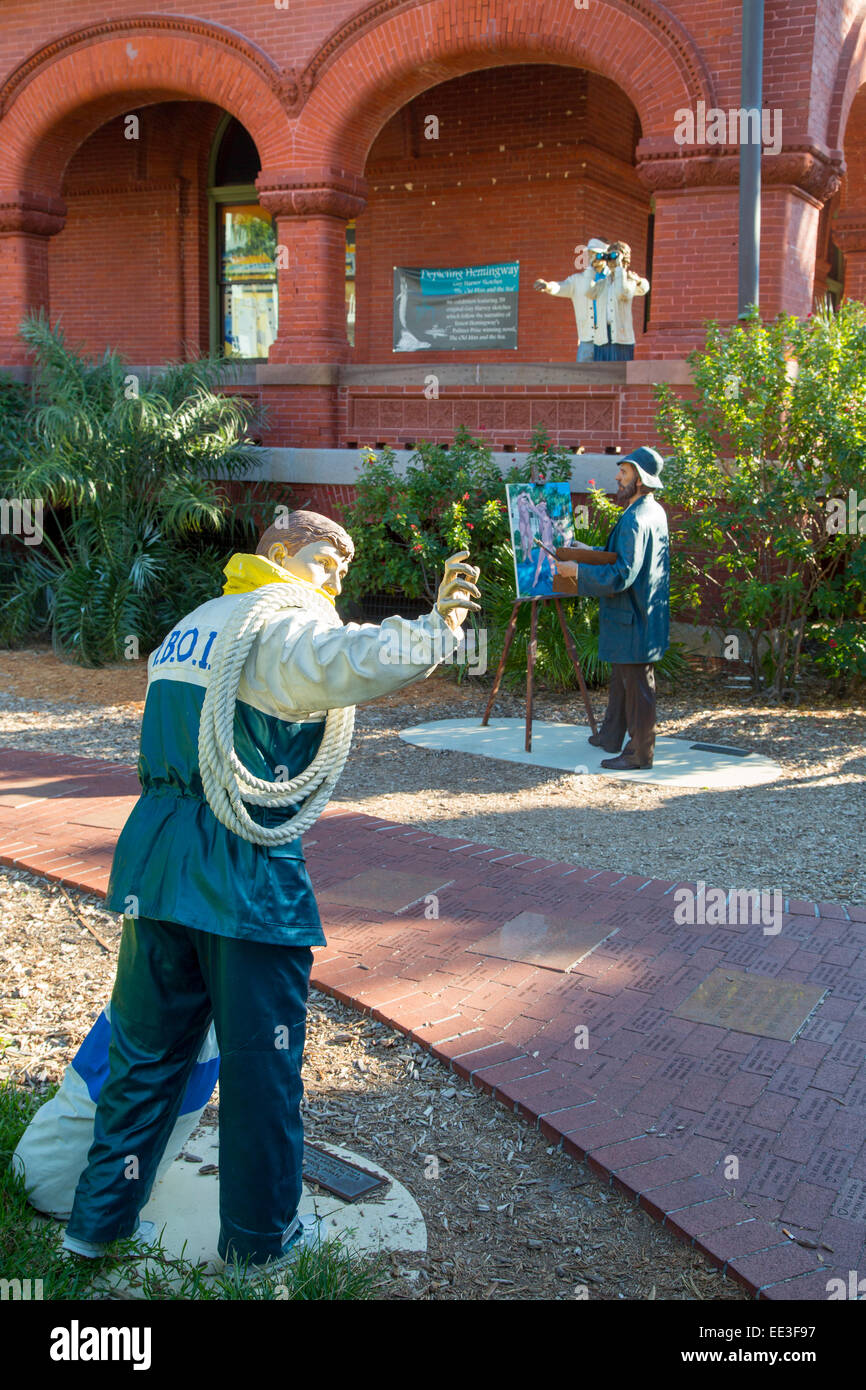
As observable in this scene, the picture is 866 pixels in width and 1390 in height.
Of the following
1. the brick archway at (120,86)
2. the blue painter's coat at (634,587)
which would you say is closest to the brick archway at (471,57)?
the brick archway at (120,86)

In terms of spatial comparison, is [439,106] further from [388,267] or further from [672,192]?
[672,192]

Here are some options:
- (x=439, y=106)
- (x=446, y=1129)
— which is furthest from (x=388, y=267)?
(x=446, y=1129)

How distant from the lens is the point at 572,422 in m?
11.4

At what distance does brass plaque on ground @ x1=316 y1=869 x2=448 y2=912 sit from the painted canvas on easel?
2966 mm

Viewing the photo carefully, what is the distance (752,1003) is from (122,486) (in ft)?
27.1

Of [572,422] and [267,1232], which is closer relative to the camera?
[267,1232]

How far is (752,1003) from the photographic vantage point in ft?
13.9

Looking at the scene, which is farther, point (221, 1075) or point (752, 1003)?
point (752, 1003)

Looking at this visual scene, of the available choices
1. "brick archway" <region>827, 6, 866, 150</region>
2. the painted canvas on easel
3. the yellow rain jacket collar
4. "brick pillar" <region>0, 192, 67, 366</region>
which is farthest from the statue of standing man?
the yellow rain jacket collar

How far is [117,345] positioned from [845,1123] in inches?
639

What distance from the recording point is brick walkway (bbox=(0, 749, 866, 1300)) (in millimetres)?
3135

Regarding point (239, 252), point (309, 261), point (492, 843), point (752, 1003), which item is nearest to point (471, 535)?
point (309, 261)

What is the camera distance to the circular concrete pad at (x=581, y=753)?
24.5 feet

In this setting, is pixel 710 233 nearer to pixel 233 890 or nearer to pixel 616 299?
pixel 616 299
